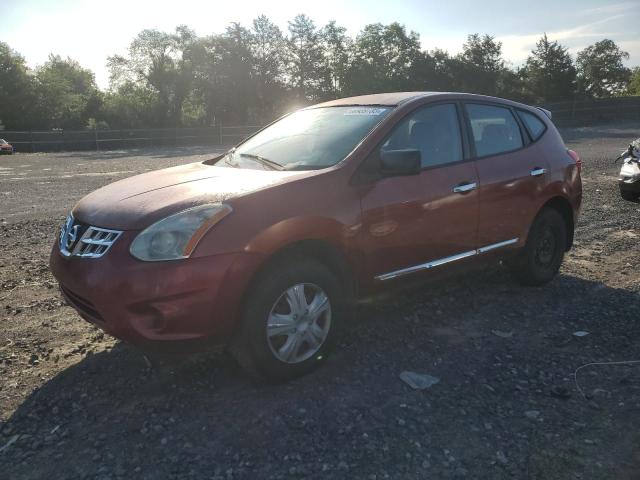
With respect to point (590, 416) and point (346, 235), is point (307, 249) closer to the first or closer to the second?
point (346, 235)

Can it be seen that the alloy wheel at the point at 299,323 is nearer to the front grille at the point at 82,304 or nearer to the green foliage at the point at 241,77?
the front grille at the point at 82,304

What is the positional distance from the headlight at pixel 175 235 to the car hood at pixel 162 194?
0.21ft

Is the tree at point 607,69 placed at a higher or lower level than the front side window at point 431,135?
higher

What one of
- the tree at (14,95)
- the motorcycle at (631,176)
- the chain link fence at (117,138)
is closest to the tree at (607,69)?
the chain link fence at (117,138)

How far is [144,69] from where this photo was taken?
208 ft

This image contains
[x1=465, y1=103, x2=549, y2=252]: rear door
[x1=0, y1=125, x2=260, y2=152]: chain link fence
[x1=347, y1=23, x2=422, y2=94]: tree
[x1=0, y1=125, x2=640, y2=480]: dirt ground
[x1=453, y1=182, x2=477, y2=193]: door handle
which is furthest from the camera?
[x1=347, y1=23, x2=422, y2=94]: tree

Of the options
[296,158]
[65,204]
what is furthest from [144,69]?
[296,158]

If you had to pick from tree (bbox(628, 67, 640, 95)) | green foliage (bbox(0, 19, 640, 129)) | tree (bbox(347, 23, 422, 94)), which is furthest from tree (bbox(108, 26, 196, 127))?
tree (bbox(628, 67, 640, 95))

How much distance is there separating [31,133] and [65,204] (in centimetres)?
2883

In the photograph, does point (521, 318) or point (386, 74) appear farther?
point (386, 74)

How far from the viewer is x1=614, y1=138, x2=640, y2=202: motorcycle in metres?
8.97

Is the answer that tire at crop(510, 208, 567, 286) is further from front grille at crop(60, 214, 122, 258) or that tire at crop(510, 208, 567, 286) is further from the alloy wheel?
front grille at crop(60, 214, 122, 258)

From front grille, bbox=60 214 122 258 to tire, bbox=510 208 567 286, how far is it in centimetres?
354

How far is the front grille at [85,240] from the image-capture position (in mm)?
3000
